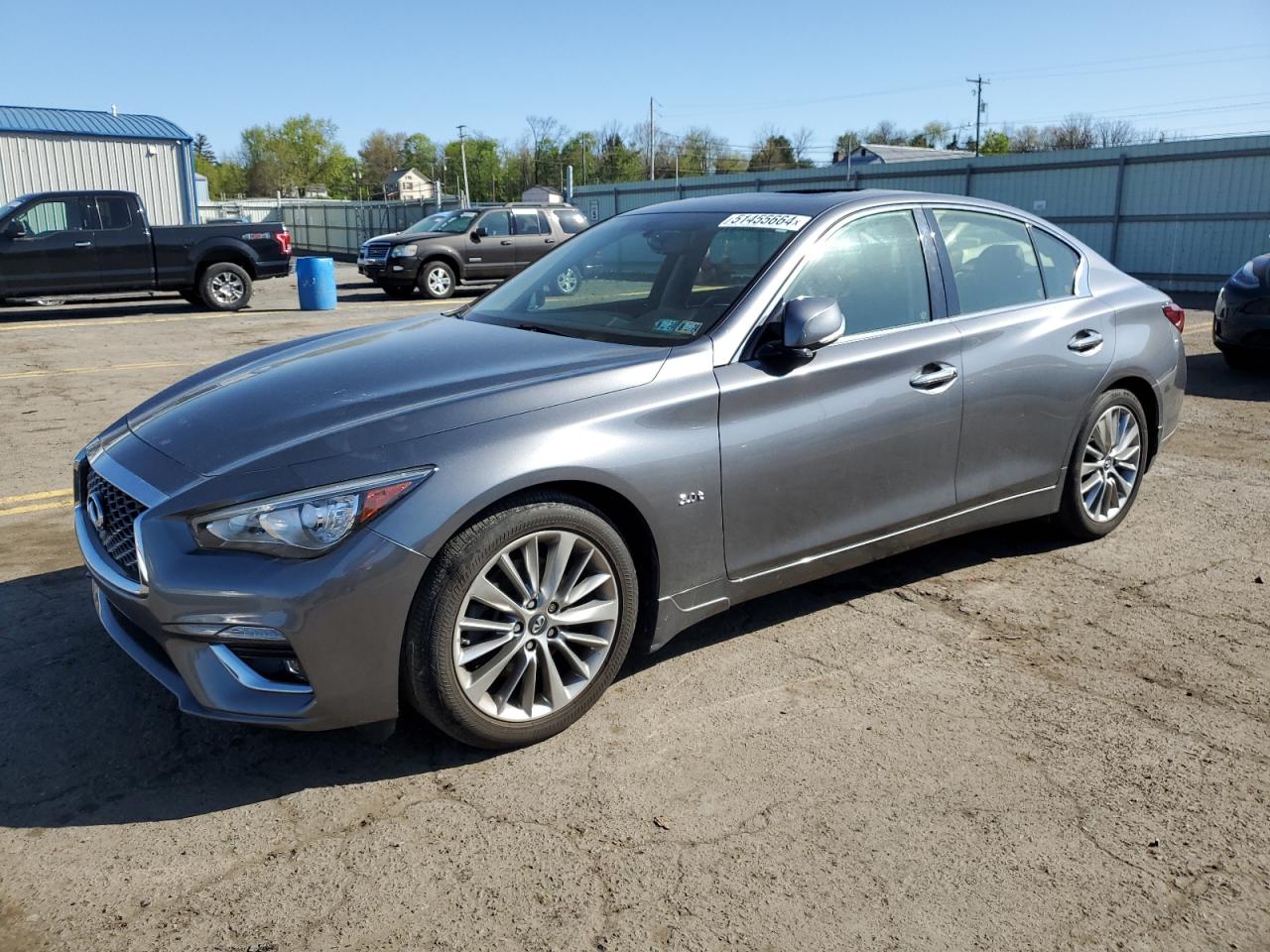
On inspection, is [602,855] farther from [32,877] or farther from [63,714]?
[63,714]

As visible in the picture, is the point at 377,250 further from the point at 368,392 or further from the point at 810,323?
the point at 810,323

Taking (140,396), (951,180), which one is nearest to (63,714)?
(140,396)

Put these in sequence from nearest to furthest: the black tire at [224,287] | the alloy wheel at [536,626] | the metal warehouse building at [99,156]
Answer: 1. the alloy wheel at [536,626]
2. the black tire at [224,287]
3. the metal warehouse building at [99,156]

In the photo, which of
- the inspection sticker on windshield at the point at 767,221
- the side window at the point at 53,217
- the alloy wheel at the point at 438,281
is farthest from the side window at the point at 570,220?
the inspection sticker on windshield at the point at 767,221

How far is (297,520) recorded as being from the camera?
288 centimetres

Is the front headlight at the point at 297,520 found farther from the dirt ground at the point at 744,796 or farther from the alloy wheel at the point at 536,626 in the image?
the dirt ground at the point at 744,796

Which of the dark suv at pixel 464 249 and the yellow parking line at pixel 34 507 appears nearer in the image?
the yellow parking line at pixel 34 507

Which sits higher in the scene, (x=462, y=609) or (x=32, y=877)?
(x=462, y=609)

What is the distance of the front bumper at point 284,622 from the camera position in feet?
9.27

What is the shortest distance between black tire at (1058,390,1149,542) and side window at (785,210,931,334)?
117 centimetres

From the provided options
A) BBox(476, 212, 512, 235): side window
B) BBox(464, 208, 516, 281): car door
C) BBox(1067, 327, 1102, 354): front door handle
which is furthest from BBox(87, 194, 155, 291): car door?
BBox(1067, 327, 1102, 354): front door handle

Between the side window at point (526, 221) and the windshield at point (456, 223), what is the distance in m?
0.82

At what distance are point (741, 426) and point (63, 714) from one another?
2.43m

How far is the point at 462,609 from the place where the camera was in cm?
303
